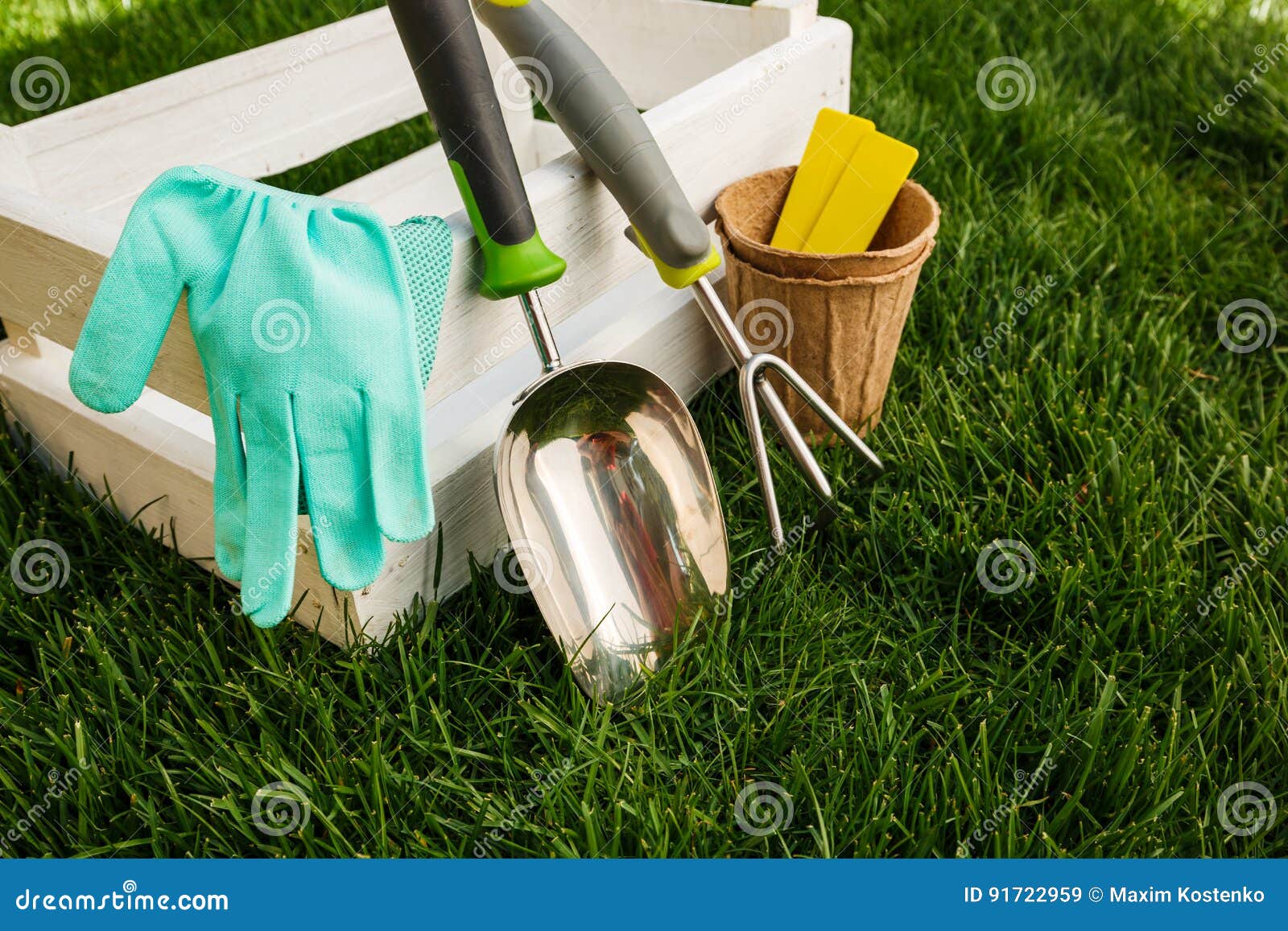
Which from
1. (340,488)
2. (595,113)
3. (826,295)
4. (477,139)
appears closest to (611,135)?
(595,113)

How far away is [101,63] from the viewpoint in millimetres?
2486

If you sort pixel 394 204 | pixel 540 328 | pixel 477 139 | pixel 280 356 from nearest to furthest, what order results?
pixel 280 356 → pixel 477 139 → pixel 540 328 → pixel 394 204

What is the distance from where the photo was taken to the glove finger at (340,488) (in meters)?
1.02

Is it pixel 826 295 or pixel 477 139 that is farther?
pixel 826 295

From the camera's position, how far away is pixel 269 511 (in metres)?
1.03

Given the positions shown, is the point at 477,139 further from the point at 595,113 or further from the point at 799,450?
the point at 799,450

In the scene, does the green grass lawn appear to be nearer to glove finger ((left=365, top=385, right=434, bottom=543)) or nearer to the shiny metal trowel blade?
the shiny metal trowel blade

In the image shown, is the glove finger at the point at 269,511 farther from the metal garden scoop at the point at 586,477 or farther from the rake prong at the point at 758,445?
the rake prong at the point at 758,445

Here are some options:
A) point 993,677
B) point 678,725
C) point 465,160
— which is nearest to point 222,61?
point 465,160

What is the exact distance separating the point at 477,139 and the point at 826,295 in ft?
1.71

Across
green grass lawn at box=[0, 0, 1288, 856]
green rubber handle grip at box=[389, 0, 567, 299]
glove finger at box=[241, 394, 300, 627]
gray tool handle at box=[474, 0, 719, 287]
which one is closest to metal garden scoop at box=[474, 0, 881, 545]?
gray tool handle at box=[474, 0, 719, 287]

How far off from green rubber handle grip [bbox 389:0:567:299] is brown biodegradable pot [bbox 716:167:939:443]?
36cm

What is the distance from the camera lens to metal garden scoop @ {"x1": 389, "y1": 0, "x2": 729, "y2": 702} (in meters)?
1.13

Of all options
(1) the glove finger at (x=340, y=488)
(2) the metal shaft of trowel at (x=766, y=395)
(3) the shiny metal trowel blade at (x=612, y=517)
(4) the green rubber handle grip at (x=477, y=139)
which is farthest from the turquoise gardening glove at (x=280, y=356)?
(2) the metal shaft of trowel at (x=766, y=395)
